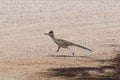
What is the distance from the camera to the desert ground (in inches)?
424

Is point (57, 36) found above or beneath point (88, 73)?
above

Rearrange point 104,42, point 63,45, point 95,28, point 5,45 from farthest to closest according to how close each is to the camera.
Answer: point 95,28 < point 104,42 < point 5,45 < point 63,45

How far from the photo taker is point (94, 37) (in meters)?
16.6

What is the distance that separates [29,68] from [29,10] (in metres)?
12.8

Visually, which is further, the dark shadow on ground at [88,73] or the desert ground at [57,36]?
the desert ground at [57,36]

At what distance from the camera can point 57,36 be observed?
55.9ft

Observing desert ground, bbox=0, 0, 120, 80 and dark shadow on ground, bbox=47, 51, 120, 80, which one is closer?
dark shadow on ground, bbox=47, 51, 120, 80

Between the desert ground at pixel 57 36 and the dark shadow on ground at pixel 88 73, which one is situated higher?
the desert ground at pixel 57 36

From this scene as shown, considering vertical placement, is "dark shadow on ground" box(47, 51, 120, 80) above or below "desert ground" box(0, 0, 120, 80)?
below

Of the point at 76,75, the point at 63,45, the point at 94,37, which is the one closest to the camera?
the point at 76,75

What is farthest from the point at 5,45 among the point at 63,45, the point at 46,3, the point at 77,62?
the point at 46,3

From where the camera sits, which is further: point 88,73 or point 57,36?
point 57,36

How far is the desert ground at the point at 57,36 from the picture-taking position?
10.8m

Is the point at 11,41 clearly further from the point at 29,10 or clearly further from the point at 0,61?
the point at 29,10
